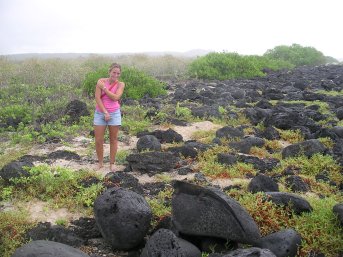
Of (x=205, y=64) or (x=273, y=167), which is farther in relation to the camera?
(x=205, y=64)

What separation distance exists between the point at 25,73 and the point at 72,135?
8555 millimetres

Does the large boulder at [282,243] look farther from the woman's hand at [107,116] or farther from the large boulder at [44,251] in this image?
the woman's hand at [107,116]

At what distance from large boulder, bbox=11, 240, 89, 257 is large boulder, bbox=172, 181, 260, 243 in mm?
1128

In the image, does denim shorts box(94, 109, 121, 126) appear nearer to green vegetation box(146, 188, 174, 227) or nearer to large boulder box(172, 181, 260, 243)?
green vegetation box(146, 188, 174, 227)

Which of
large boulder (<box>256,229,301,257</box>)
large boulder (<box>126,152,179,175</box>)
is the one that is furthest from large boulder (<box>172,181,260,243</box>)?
large boulder (<box>126,152,179,175</box>)

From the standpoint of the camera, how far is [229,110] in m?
10.8

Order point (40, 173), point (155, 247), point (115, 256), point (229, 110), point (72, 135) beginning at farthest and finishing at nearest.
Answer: point (229, 110) → point (72, 135) → point (40, 173) → point (115, 256) → point (155, 247)

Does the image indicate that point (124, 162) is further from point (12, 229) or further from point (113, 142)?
point (12, 229)

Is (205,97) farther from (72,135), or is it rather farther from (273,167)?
(273,167)

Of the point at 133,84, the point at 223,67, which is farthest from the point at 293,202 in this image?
the point at 223,67

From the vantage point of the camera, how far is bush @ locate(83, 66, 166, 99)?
12.8m

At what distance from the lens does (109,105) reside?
6.37 m

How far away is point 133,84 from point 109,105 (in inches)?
282

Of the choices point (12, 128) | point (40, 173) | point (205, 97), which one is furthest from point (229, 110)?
point (40, 173)
